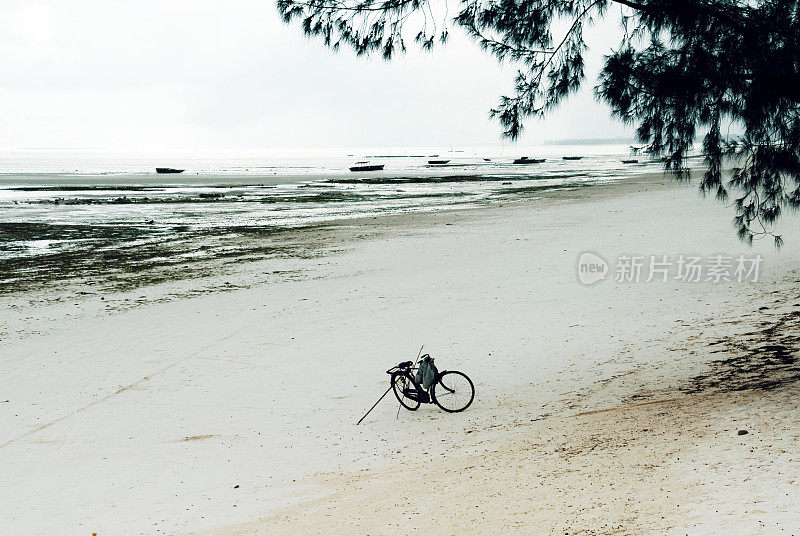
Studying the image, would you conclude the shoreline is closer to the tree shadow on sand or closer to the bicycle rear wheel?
the tree shadow on sand

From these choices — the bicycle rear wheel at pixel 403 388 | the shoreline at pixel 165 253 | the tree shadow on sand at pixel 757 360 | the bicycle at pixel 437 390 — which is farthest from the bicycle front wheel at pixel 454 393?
the shoreline at pixel 165 253

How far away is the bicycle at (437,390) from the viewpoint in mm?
7629

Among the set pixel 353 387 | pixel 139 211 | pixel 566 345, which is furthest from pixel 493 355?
pixel 139 211

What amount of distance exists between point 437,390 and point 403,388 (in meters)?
0.52

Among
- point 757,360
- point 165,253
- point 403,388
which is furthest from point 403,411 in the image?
point 165,253

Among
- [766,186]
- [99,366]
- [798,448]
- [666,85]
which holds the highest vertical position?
[666,85]

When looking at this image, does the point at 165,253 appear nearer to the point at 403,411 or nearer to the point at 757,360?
the point at 403,411

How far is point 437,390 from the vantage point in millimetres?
8070

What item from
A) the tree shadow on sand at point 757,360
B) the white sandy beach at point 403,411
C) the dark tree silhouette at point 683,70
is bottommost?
the white sandy beach at point 403,411

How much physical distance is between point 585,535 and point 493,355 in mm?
5292

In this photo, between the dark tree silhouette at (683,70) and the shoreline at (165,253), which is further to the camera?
the shoreline at (165,253)

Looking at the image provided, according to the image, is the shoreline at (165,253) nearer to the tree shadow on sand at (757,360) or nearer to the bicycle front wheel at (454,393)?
the tree shadow on sand at (757,360)

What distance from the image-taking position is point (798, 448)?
5.38 meters

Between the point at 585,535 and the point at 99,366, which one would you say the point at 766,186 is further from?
the point at 99,366
